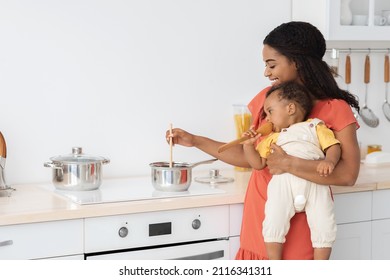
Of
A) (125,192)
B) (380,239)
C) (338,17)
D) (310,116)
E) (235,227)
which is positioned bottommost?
(380,239)

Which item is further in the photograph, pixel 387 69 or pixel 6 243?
pixel 387 69

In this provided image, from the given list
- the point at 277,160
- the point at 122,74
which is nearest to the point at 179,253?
the point at 277,160

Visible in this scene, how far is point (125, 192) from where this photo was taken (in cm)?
277

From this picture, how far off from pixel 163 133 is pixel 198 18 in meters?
0.52

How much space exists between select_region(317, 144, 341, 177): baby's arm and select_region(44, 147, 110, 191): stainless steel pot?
0.86 m

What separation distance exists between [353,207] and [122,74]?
1064 mm

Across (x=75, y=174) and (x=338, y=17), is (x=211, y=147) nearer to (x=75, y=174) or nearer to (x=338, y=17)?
(x=75, y=174)

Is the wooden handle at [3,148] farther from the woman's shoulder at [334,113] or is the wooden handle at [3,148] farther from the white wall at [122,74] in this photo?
the woman's shoulder at [334,113]

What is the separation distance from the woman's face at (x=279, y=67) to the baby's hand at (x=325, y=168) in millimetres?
330

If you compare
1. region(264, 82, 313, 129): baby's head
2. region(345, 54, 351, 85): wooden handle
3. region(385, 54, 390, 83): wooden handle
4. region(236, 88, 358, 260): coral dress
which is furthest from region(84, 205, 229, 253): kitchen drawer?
region(385, 54, 390, 83): wooden handle

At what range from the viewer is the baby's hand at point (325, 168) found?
2.34m

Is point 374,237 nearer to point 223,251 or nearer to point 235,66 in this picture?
point 223,251

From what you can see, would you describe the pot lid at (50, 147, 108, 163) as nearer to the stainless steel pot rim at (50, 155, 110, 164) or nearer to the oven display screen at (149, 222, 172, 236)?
the stainless steel pot rim at (50, 155, 110, 164)

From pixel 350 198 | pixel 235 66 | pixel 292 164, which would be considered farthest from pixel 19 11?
pixel 350 198
